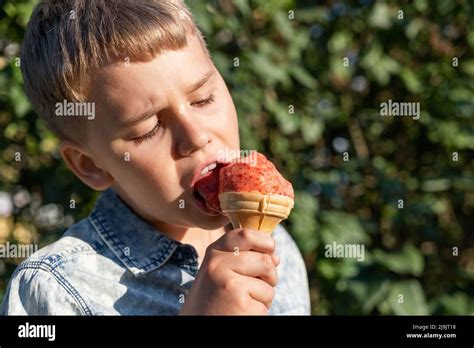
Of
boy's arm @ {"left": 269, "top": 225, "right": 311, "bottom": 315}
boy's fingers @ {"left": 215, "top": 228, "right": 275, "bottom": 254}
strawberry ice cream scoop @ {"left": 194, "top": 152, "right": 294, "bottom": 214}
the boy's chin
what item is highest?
strawberry ice cream scoop @ {"left": 194, "top": 152, "right": 294, "bottom": 214}

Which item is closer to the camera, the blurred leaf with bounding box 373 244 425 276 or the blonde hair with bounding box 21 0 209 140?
the blonde hair with bounding box 21 0 209 140

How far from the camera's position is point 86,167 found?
1347 millimetres

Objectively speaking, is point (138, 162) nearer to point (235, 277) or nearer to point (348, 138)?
point (235, 277)

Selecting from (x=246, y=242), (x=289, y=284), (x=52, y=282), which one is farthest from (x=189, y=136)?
(x=289, y=284)

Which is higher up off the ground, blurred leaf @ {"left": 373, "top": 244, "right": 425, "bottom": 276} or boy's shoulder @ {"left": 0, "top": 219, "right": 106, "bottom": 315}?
boy's shoulder @ {"left": 0, "top": 219, "right": 106, "bottom": 315}

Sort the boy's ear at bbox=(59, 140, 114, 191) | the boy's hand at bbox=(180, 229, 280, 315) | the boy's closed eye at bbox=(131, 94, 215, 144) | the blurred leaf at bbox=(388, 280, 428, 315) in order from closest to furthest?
the boy's hand at bbox=(180, 229, 280, 315) → the boy's closed eye at bbox=(131, 94, 215, 144) → the boy's ear at bbox=(59, 140, 114, 191) → the blurred leaf at bbox=(388, 280, 428, 315)

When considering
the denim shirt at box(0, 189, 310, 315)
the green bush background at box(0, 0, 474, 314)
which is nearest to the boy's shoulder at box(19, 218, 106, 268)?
the denim shirt at box(0, 189, 310, 315)

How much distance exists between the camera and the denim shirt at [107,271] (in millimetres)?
1207

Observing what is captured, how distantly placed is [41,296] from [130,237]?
171 millimetres

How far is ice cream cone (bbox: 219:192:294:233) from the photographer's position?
1.17 metres

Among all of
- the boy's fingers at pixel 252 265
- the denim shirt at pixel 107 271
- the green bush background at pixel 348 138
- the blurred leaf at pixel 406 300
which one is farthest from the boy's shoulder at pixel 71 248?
the blurred leaf at pixel 406 300

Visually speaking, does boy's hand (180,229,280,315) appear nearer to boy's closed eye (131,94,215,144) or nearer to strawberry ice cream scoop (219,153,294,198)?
strawberry ice cream scoop (219,153,294,198)

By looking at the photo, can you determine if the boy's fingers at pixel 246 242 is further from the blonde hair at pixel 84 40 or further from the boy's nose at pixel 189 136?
the blonde hair at pixel 84 40
